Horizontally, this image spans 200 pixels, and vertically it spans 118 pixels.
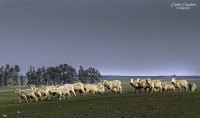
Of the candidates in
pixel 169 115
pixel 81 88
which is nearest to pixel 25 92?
pixel 81 88

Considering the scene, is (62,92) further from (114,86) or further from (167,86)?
(167,86)

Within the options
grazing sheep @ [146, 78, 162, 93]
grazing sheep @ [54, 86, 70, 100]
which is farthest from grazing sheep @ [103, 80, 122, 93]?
grazing sheep @ [54, 86, 70, 100]

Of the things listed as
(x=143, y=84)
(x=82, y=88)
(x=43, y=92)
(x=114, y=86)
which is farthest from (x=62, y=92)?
(x=143, y=84)

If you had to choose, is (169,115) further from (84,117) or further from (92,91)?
(92,91)

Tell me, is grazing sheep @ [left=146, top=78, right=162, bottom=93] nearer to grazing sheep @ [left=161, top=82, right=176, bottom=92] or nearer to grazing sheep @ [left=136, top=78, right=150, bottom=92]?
grazing sheep @ [left=136, top=78, right=150, bottom=92]

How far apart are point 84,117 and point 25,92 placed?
1033 inches

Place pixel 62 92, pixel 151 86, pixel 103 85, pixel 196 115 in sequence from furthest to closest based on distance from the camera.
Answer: pixel 103 85 < pixel 151 86 < pixel 62 92 < pixel 196 115

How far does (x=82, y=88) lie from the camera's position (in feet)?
221

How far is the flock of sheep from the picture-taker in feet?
190

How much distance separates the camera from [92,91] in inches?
2709

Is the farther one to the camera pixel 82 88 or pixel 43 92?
pixel 82 88

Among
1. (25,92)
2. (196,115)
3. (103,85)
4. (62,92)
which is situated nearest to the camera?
(196,115)

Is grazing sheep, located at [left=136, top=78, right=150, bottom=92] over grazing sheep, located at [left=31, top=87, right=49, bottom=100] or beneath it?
over

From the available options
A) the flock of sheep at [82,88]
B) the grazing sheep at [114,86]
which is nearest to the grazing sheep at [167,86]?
the flock of sheep at [82,88]
